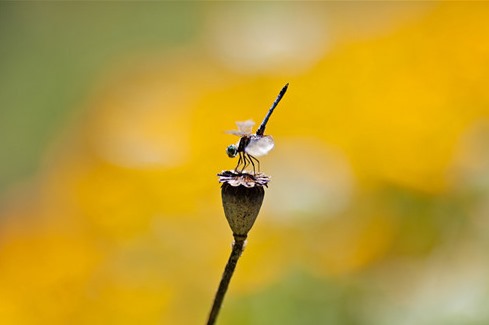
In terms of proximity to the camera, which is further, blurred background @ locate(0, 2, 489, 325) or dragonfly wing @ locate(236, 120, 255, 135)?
blurred background @ locate(0, 2, 489, 325)

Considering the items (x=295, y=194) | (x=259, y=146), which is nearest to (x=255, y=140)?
(x=259, y=146)

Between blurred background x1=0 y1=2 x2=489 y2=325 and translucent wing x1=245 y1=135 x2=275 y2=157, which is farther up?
blurred background x1=0 y1=2 x2=489 y2=325

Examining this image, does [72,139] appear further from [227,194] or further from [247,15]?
[227,194]

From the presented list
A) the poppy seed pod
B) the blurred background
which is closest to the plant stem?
the poppy seed pod

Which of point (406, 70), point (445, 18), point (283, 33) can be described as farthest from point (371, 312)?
point (283, 33)

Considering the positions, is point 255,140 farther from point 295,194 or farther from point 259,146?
point 295,194

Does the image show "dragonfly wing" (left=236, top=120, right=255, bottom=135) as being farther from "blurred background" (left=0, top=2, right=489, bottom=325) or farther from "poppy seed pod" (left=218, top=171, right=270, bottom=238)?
"blurred background" (left=0, top=2, right=489, bottom=325)
